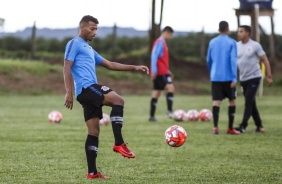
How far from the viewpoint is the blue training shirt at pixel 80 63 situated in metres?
9.62

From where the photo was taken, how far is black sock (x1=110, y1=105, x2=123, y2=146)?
972 cm

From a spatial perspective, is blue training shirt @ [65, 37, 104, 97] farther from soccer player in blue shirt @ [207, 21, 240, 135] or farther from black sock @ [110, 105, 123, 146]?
soccer player in blue shirt @ [207, 21, 240, 135]

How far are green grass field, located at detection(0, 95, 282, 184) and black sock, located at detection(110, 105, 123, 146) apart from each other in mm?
462

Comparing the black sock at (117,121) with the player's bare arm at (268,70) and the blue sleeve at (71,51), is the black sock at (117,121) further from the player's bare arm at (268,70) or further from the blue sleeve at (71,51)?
the player's bare arm at (268,70)

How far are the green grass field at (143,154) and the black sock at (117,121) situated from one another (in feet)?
1.52

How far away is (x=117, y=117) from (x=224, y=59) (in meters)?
6.59

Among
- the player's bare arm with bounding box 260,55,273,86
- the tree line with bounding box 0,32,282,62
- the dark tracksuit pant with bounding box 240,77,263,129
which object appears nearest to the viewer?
the player's bare arm with bounding box 260,55,273,86

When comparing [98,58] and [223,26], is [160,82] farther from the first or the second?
[98,58]

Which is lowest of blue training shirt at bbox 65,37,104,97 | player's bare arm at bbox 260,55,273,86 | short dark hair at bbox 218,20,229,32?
Answer: player's bare arm at bbox 260,55,273,86

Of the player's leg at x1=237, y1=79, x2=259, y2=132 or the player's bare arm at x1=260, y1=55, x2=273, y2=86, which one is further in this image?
the player's leg at x1=237, y1=79, x2=259, y2=132

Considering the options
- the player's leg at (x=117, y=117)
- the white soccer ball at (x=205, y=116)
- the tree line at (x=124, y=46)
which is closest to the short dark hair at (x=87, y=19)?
the player's leg at (x=117, y=117)

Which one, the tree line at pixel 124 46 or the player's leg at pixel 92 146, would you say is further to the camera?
the tree line at pixel 124 46

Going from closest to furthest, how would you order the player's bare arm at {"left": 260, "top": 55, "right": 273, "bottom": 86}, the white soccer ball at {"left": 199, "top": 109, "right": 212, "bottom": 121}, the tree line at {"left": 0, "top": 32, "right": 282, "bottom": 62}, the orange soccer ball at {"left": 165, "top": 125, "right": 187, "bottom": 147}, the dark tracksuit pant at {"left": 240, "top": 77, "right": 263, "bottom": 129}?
the orange soccer ball at {"left": 165, "top": 125, "right": 187, "bottom": 147} → the player's bare arm at {"left": 260, "top": 55, "right": 273, "bottom": 86} → the dark tracksuit pant at {"left": 240, "top": 77, "right": 263, "bottom": 129} → the white soccer ball at {"left": 199, "top": 109, "right": 212, "bottom": 121} → the tree line at {"left": 0, "top": 32, "right": 282, "bottom": 62}

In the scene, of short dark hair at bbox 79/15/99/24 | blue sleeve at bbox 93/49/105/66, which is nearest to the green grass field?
blue sleeve at bbox 93/49/105/66
